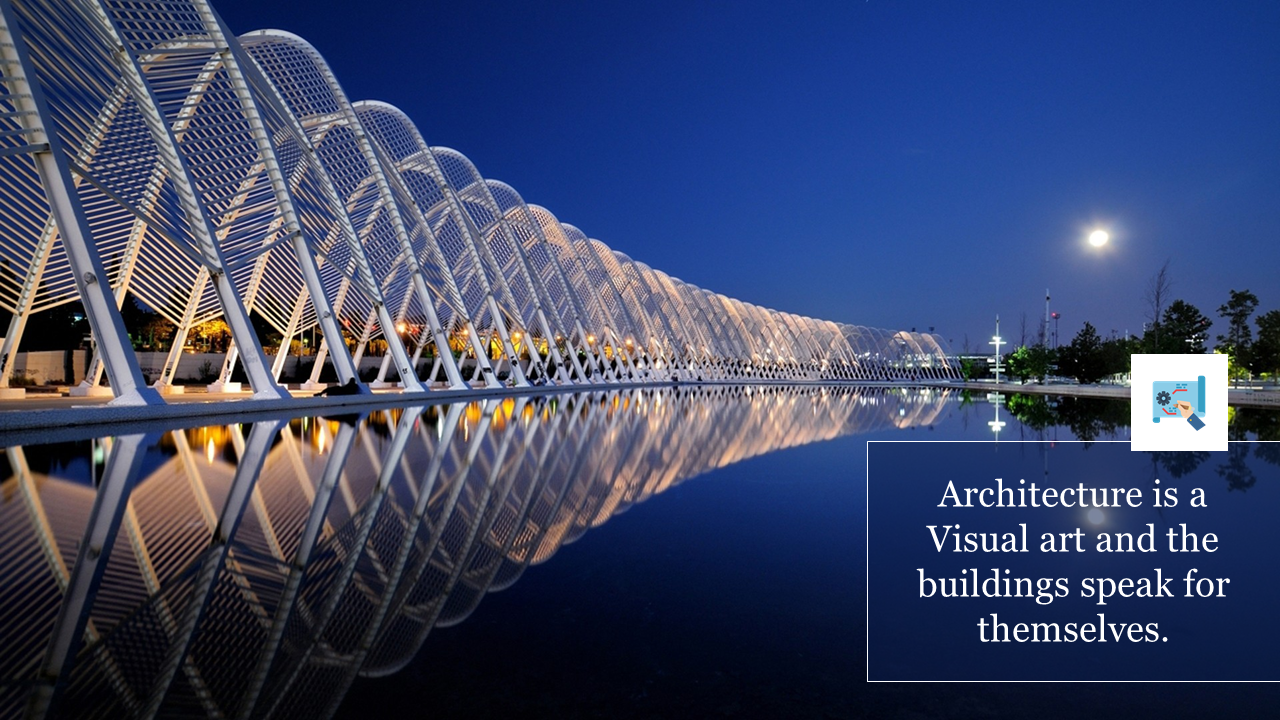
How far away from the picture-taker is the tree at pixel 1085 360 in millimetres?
41281

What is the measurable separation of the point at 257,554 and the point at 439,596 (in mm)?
1126

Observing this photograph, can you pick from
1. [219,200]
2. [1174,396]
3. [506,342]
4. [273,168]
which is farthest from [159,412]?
[506,342]

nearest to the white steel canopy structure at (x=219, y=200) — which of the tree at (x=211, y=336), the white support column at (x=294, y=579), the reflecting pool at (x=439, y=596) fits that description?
the reflecting pool at (x=439, y=596)

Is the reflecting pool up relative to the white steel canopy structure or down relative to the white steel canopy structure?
down

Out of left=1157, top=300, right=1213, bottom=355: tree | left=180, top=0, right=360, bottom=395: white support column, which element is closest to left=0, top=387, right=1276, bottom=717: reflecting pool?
left=180, top=0, right=360, bottom=395: white support column

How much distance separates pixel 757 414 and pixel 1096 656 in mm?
15378

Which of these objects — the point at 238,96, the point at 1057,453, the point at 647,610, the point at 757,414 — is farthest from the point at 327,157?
the point at 647,610

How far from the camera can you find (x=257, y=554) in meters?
3.64

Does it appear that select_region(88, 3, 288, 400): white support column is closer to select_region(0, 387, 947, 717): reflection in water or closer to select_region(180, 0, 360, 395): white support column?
select_region(180, 0, 360, 395): white support column

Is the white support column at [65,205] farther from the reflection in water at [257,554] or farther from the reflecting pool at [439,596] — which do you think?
the reflecting pool at [439,596]

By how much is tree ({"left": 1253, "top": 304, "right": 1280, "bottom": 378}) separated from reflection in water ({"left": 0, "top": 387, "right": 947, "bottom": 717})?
3513cm

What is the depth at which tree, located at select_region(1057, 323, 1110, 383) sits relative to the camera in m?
41.3

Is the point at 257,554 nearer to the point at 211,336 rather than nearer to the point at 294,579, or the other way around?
Result: the point at 294,579

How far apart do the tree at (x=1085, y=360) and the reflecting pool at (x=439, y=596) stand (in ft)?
134
